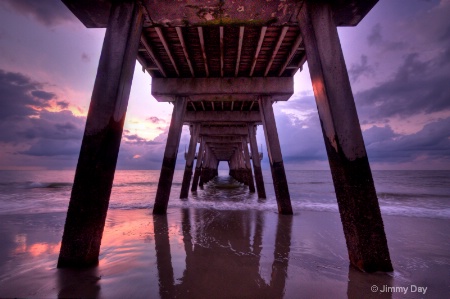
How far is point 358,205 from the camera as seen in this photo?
257 centimetres

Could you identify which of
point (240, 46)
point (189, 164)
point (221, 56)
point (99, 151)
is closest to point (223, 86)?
point (221, 56)

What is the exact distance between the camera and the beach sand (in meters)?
2.13

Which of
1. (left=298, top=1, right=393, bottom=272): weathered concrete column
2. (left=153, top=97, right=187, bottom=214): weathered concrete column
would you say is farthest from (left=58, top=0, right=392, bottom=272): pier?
(left=153, top=97, right=187, bottom=214): weathered concrete column

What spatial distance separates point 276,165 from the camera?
692 cm

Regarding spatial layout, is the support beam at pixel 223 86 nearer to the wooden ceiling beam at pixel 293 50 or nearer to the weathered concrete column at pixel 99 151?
the wooden ceiling beam at pixel 293 50

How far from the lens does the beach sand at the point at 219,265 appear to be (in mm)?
2135

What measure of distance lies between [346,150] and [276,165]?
4267 mm

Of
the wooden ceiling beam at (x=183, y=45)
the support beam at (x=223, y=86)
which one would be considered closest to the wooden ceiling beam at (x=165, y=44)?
the wooden ceiling beam at (x=183, y=45)

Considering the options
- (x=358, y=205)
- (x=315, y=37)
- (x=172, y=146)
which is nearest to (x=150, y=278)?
(x=358, y=205)

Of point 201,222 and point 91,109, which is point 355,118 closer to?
point 91,109

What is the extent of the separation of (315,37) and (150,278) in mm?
3585

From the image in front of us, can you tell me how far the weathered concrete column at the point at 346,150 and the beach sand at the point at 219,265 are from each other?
0.31m

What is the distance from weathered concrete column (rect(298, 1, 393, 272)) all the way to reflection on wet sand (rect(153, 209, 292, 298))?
3.18 feet

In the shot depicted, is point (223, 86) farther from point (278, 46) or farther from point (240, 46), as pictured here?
point (278, 46)
